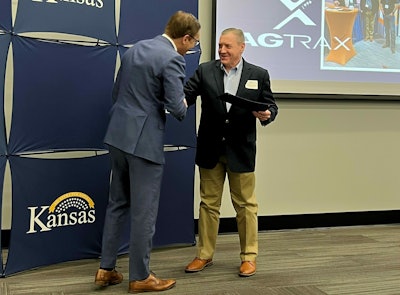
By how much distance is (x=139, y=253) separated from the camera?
2602 mm

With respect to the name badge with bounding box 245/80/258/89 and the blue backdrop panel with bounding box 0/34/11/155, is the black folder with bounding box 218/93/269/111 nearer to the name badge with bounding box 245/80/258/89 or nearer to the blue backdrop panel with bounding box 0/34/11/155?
the name badge with bounding box 245/80/258/89

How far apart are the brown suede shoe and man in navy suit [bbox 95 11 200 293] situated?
1cm

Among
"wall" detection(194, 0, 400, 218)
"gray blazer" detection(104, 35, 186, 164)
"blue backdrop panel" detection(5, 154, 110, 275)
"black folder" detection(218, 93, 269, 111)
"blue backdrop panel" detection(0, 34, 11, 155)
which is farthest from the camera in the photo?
"wall" detection(194, 0, 400, 218)

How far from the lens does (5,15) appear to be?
2744 mm

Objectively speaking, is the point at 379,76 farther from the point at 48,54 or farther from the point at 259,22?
the point at 48,54

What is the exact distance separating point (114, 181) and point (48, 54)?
81 cm

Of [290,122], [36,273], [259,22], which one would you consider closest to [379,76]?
[290,122]

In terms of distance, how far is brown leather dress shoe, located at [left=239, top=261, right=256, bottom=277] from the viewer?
2946mm

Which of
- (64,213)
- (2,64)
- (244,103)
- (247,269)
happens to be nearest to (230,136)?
(244,103)

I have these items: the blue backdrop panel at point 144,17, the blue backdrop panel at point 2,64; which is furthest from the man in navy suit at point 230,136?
the blue backdrop panel at point 2,64

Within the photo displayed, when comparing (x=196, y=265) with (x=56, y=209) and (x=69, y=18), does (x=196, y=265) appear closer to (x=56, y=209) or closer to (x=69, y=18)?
(x=56, y=209)

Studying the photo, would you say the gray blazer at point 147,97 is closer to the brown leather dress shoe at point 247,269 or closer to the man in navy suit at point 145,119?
the man in navy suit at point 145,119

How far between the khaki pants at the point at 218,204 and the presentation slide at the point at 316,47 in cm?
114

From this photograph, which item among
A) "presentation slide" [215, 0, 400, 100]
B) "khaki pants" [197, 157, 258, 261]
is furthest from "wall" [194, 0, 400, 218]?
"khaki pants" [197, 157, 258, 261]
